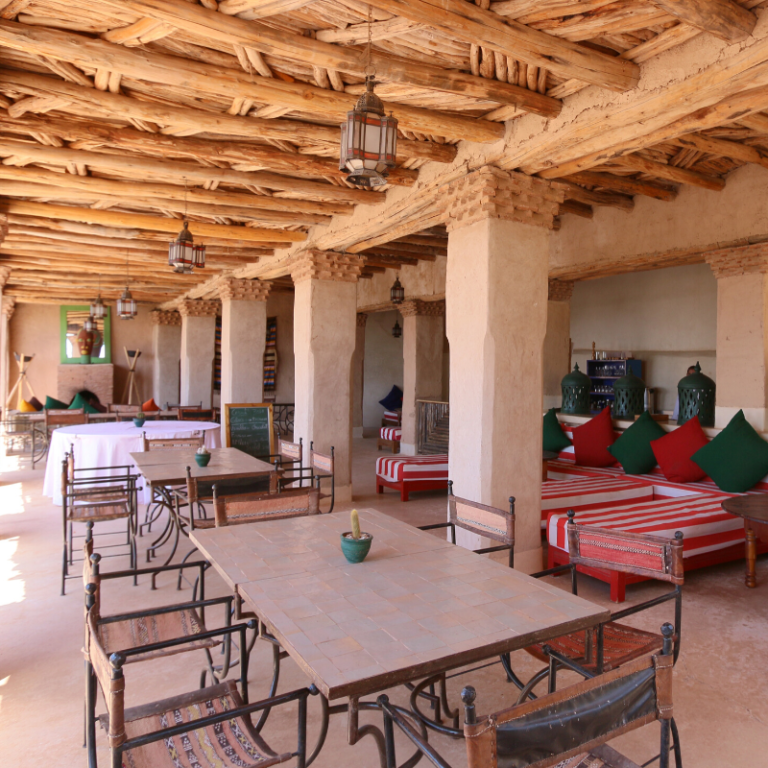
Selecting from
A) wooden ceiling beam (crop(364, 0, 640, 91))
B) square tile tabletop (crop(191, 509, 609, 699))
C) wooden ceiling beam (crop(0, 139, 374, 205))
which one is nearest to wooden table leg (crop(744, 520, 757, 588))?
square tile tabletop (crop(191, 509, 609, 699))

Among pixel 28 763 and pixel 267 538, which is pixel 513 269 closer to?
pixel 267 538

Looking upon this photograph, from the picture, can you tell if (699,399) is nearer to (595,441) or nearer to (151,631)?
(595,441)

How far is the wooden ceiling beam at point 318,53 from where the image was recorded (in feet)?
9.20

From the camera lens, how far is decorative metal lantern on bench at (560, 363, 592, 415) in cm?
881

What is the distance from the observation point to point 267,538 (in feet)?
10.2

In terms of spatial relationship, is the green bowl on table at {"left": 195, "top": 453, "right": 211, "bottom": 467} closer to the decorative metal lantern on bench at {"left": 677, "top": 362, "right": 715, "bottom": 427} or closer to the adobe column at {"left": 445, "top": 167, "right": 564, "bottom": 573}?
the adobe column at {"left": 445, "top": 167, "right": 564, "bottom": 573}

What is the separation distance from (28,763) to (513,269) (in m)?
4.17

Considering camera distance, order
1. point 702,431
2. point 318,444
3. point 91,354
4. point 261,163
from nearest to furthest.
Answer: point 261,163 → point 702,431 → point 318,444 → point 91,354

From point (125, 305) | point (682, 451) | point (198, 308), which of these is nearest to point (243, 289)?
point (125, 305)

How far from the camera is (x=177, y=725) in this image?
5.65ft

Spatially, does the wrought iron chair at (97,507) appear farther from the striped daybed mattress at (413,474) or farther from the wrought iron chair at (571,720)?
the wrought iron chair at (571,720)

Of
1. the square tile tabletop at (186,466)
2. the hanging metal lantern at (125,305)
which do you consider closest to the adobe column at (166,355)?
the hanging metal lantern at (125,305)

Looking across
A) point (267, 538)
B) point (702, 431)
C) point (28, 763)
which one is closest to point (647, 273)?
point (702, 431)

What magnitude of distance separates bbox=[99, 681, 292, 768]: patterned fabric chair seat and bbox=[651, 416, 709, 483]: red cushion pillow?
5888mm
